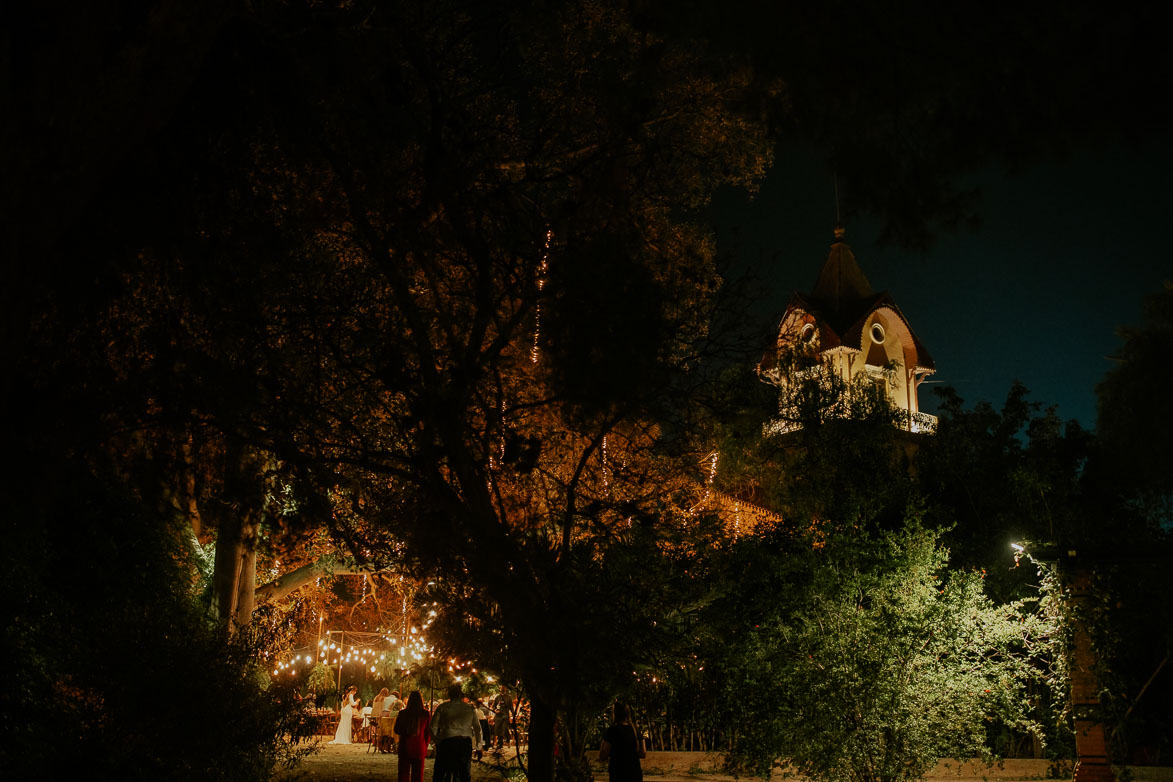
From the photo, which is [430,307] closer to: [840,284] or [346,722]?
[346,722]

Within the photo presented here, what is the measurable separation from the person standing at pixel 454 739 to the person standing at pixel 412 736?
39.2 inches

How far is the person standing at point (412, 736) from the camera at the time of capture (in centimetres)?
1120

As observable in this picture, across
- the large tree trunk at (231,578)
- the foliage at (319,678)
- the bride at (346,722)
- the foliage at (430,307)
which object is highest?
the foliage at (430,307)

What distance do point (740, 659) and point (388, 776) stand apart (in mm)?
6525

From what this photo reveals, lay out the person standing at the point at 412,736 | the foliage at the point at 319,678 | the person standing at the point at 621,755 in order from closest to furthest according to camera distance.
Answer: the person standing at the point at 621,755
the person standing at the point at 412,736
the foliage at the point at 319,678

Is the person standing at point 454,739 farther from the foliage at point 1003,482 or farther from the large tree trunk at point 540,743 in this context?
the foliage at point 1003,482

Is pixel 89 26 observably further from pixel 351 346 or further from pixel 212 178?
pixel 351 346

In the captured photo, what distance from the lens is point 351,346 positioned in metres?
8.27

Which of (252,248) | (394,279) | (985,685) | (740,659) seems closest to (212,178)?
(252,248)

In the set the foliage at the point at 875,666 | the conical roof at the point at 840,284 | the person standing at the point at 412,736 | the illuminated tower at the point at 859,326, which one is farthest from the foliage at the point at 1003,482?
the conical roof at the point at 840,284

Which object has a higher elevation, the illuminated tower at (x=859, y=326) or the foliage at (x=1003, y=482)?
the illuminated tower at (x=859, y=326)

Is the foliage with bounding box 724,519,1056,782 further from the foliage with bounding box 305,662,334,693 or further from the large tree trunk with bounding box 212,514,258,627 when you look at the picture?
the foliage with bounding box 305,662,334,693

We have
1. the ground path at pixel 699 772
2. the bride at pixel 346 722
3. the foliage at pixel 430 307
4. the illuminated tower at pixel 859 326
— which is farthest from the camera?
the illuminated tower at pixel 859 326

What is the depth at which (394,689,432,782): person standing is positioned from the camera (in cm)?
1120
